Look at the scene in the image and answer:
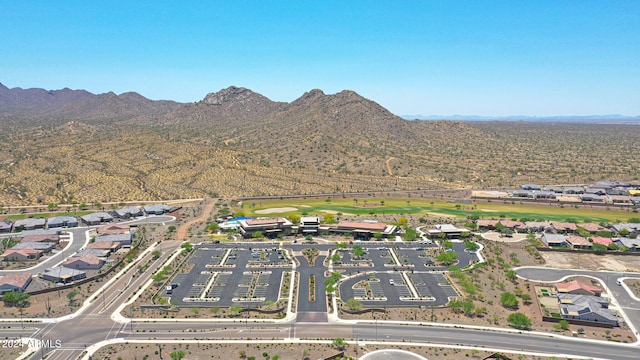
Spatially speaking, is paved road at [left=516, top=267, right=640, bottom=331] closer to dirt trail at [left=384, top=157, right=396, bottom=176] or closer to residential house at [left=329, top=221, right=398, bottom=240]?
residential house at [left=329, top=221, right=398, bottom=240]

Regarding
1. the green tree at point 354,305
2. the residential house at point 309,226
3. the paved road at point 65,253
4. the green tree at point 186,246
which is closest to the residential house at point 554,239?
the residential house at point 309,226

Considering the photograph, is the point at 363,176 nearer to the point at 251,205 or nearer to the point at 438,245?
the point at 251,205

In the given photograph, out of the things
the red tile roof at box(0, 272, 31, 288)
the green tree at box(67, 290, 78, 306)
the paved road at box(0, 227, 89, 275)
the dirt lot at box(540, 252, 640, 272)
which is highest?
the red tile roof at box(0, 272, 31, 288)

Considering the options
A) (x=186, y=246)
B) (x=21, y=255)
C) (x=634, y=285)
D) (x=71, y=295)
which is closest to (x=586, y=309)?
(x=634, y=285)

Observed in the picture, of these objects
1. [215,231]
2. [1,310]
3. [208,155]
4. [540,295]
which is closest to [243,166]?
[208,155]

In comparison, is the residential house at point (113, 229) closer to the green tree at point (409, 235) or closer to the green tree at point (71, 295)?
the green tree at point (71, 295)

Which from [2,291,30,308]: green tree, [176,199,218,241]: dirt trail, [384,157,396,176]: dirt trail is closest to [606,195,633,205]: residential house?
[384,157,396,176]: dirt trail
